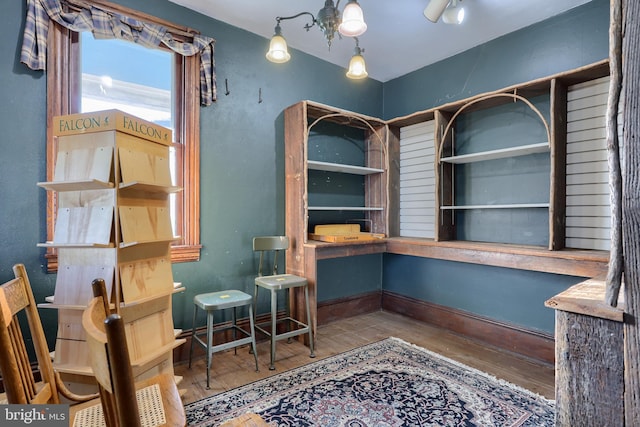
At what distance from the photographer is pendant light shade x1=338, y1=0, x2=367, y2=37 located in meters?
2.10

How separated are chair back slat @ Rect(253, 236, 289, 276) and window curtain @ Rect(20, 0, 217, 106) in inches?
50.3

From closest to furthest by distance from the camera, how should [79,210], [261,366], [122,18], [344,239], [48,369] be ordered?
[48,369], [79,210], [122,18], [261,366], [344,239]

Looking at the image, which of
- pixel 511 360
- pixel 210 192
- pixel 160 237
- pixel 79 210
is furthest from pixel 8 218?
pixel 511 360

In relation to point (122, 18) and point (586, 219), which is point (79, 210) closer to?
point (122, 18)

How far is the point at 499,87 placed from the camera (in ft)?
10.4

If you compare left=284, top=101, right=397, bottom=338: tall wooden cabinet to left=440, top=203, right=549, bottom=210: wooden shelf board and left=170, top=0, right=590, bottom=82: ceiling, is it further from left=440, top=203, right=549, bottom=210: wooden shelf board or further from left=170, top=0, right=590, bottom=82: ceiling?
left=440, top=203, right=549, bottom=210: wooden shelf board

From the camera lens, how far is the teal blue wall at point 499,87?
2686mm

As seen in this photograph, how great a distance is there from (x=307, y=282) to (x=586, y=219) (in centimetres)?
227

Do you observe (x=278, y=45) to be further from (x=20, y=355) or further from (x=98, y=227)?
(x=20, y=355)

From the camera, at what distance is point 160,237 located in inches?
81.5

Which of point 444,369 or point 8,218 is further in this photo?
point 444,369

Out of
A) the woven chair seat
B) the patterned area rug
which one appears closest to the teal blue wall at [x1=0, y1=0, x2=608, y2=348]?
the patterned area rug

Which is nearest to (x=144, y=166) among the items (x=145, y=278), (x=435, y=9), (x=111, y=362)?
(x=145, y=278)

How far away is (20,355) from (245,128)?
240 cm
